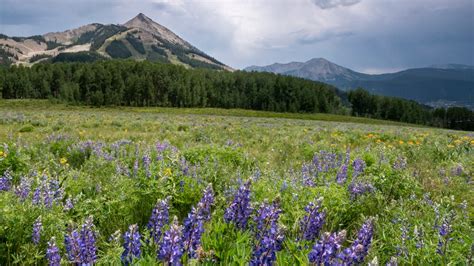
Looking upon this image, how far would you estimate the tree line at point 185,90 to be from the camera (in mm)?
111938

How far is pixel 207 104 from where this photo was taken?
412ft

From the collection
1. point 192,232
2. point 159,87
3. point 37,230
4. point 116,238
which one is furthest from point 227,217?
point 159,87

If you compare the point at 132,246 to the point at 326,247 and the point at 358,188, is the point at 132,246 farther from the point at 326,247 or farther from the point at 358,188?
the point at 358,188

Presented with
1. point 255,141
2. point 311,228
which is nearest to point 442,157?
point 255,141

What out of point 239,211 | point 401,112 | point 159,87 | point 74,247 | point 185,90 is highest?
point 159,87

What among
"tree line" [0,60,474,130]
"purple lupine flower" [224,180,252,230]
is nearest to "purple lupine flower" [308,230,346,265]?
"purple lupine flower" [224,180,252,230]

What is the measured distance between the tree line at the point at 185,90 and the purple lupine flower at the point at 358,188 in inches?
4297

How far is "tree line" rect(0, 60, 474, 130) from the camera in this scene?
112m

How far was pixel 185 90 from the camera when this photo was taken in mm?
115438

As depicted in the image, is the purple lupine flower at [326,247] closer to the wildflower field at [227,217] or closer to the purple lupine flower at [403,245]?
the wildflower field at [227,217]

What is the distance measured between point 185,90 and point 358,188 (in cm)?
11272

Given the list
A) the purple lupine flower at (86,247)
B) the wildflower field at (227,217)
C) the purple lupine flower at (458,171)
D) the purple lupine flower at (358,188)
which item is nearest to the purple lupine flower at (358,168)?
the wildflower field at (227,217)

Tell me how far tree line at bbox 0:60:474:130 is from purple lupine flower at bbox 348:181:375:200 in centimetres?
10914

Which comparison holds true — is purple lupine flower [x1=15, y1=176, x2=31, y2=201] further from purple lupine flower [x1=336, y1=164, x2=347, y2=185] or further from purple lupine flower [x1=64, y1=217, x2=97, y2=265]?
purple lupine flower [x1=336, y1=164, x2=347, y2=185]
